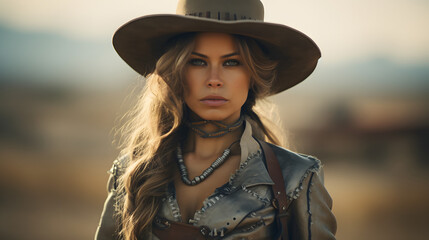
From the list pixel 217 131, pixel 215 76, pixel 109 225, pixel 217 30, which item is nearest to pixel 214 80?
pixel 215 76

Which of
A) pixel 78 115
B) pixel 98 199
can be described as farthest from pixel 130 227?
pixel 78 115

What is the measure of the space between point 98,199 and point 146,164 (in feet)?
31.1

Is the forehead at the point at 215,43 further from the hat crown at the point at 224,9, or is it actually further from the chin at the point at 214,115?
the chin at the point at 214,115

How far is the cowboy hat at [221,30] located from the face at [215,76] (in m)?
0.09

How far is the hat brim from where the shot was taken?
2533 millimetres

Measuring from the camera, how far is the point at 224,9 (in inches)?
103

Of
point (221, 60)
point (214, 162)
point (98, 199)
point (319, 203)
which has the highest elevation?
point (221, 60)

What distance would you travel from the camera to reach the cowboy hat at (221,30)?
254 centimetres

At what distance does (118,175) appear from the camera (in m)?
2.99

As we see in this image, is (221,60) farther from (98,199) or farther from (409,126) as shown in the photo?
(409,126)

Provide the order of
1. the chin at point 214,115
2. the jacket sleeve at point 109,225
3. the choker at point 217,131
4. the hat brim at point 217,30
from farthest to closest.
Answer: the jacket sleeve at point 109,225, the choker at point 217,131, the chin at point 214,115, the hat brim at point 217,30

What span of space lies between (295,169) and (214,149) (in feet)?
1.72

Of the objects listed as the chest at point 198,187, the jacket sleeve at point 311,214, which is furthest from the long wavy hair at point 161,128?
the jacket sleeve at point 311,214

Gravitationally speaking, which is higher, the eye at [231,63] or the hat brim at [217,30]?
the hat brim at [217,30]
